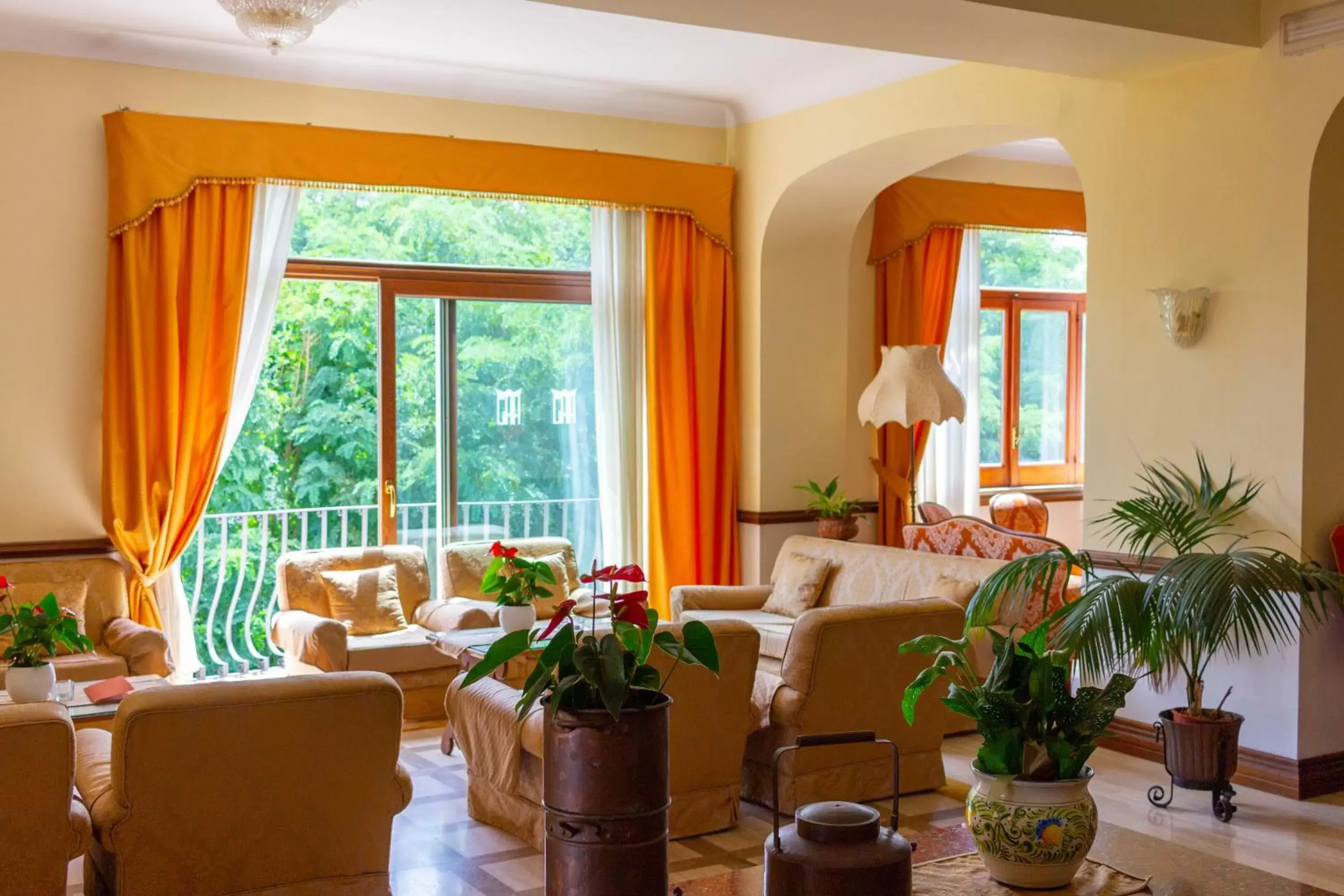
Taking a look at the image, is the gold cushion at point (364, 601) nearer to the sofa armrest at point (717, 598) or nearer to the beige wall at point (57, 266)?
the beige wall at point (57, 266)

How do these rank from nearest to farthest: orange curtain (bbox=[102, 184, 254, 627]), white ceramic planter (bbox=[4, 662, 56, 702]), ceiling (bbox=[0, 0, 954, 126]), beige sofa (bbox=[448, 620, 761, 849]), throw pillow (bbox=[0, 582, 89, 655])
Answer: beige sofa (bbox=[448, 620, 761, 849]) < white ceramic planter (bbox=[4, 662, 56, 702]) < throw pillow (bbox=[0, 582, 89, 655]) < ceiling (bbox=[0, 0, 954, 126]) < orange curtain (bbox=[102, 184, 254, 627])

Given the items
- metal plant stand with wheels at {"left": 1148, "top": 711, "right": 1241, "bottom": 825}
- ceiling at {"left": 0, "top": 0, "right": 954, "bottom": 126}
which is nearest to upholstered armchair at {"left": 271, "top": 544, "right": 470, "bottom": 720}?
ceiling at {"left": 0, "top": 0, "right": 954, "bottom": 126}

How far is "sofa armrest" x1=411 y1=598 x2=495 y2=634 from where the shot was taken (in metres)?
6.39

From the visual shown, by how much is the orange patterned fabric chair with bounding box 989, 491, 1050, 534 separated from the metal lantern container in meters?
7.19

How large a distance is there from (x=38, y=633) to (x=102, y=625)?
1.69 metres

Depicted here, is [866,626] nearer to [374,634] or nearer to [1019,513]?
[374,634]

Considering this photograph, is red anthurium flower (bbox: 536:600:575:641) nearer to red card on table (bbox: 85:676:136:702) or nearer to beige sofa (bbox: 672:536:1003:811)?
beige sofa (bbox: 672:536:1003:811)

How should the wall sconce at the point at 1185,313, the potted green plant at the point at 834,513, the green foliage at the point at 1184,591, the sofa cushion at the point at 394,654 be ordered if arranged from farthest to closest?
1. the potted green plant at the point at 834,513
2. the sofa cushion at the point at 394,654
3. the wall sconce at the point at 1185,313
4. the green foliage at the point at 1184,591

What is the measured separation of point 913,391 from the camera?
7207mm

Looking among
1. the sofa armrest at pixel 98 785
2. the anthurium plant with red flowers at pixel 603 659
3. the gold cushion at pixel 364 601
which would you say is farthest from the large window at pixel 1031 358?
the anthurium plant with red flowers at pixel 603 659

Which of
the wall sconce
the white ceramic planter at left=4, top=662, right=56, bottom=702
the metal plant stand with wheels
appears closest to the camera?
the white ceramic planter at left=4, top=662, right=56, bottom=702

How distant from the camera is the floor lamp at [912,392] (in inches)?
284

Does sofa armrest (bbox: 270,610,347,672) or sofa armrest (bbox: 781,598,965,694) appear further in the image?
sofa armrest (bbox: 270,610,347,672)

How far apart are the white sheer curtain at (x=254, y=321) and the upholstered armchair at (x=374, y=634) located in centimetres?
48
